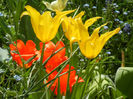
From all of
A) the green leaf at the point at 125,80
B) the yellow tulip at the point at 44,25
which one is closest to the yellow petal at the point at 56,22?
the yellow tulip at the point at 44,25

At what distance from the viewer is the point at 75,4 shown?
2.58 meters

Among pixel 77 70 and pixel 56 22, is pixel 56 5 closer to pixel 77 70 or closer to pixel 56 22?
pixel 56 22

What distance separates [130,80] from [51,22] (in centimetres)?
88

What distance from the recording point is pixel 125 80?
1480mm

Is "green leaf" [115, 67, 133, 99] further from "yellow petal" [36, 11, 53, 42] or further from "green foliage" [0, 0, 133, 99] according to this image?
"yellow petal" [36, 11, 53, 42]

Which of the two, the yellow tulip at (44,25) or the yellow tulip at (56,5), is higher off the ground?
the yellow tulip at (56,5)

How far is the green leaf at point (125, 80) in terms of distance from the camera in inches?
57.6

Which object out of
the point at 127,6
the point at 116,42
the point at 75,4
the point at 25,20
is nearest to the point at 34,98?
the point at 25,20

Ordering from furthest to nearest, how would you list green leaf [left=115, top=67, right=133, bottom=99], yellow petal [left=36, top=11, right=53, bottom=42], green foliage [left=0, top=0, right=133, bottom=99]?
1. green leaf [left=115, top=67, right=133, bottom=99]
2. green foliage [left=0, top=0, right=133, bottom=99]
3. yellow petal [left=36, top=11, right=53, bottom=42]

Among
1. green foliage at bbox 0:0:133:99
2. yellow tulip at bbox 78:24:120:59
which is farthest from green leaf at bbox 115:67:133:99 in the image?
yellow tulip at bbox 78:24:120:59

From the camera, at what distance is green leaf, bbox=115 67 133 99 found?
1464 millimetres

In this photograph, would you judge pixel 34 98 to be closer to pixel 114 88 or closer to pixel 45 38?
pixel 45 38

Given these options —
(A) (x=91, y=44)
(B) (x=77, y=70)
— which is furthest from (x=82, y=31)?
(B) (x=77, y=70)

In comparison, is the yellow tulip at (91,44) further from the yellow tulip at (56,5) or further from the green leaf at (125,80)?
the green leaf at (125,80)
